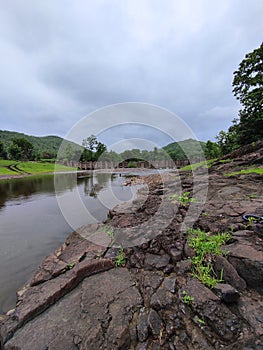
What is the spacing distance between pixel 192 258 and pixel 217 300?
2.38ft

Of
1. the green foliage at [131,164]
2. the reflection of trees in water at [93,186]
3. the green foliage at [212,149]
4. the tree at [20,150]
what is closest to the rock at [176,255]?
the reflection of trees in water at [93,186]

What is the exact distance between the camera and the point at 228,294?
1.84m

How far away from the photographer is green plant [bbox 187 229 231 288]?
217 cm

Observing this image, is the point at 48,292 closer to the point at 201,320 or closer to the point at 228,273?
the point at 201,320

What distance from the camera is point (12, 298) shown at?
120 inches

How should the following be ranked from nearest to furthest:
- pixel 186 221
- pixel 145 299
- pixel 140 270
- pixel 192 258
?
1. pixel 145 299
2. pixel 192 258
3. pixel 140 270
4. pixel 186 221

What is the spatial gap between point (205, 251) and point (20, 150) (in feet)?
Result: 198

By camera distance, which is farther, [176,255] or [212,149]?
[212,149]

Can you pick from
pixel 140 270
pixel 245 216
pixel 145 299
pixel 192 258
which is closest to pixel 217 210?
pixel 245 216

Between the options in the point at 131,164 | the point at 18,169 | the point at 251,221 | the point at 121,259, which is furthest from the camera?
the point at 131,164

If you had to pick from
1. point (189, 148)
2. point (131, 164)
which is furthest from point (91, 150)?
point (189, 148)

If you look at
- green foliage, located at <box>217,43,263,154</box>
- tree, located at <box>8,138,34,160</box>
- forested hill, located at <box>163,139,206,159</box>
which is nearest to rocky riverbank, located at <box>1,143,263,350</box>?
forested hill, located at <box>163,139,206,159</box>

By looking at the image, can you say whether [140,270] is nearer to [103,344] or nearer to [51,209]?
[103,344]

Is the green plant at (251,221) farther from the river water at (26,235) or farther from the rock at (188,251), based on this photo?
the river water at (26,235)
